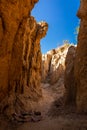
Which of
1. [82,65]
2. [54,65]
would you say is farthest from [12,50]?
[54,65]

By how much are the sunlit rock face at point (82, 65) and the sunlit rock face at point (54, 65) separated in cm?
1865

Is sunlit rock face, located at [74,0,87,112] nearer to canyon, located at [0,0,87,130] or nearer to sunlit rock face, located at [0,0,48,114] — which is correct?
canyon, located at [0,0,87,130]

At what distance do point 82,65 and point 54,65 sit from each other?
22301 mm

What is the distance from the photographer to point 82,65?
17594 mm

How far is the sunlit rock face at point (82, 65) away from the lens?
16625 millimetres


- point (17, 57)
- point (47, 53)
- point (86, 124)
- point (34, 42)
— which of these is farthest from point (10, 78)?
point (47, 53)

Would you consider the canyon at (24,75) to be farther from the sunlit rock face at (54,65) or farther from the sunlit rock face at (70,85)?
the sunlit rock face at (54,65)

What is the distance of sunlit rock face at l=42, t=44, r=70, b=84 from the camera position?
124ft

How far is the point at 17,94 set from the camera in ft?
66.8

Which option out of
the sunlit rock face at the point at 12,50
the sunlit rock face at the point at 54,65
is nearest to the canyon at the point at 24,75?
the sunlit rock face at the point at 12,50

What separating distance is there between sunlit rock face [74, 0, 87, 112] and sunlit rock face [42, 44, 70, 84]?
61.2ft

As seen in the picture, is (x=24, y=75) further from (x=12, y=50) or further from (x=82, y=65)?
(x=82, y=65)

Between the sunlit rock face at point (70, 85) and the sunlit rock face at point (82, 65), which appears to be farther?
the sunlit rock face at point (70, 85)

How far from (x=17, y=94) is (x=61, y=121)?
596cm
